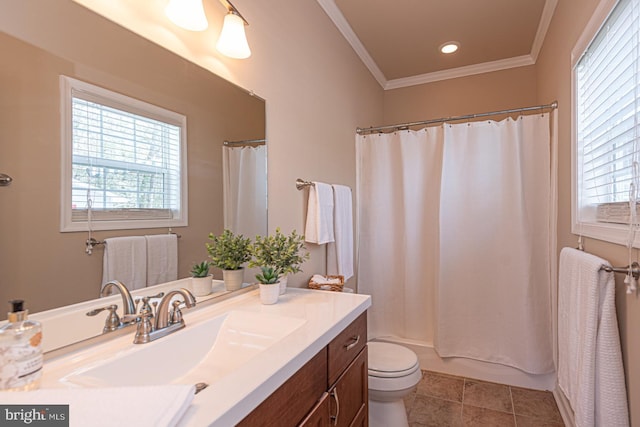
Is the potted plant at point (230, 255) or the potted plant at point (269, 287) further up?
the potted plant at point (230, 255)

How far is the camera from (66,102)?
0.83 meters

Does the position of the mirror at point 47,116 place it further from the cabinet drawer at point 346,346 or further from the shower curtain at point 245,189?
the cabinet drawer at point 346,346

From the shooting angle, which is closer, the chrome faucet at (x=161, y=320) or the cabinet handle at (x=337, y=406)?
the chrome faucet at (x=161, y=320)

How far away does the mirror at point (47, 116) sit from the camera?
2.44ft

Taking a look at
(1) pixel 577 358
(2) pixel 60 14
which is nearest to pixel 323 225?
(1) pixel 577 358

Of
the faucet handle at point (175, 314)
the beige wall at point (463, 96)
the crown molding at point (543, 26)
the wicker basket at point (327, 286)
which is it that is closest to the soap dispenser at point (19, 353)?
the faucet handle at point (175, 314)

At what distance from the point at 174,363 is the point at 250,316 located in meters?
0.28

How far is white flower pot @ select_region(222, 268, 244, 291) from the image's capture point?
4.50 feet

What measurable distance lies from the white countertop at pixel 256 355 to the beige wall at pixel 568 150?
0.91m

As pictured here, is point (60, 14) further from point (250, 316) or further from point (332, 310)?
point (332, 310)

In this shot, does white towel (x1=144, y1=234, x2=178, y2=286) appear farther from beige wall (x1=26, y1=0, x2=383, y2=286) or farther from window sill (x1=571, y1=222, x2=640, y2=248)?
window sill (x1=571, y1=222, x2=640, y2=248)

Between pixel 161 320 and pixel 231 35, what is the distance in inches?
42.0

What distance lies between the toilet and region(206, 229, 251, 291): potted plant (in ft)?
2.75

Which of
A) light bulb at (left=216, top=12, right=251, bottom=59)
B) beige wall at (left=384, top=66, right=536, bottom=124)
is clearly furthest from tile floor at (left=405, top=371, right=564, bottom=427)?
beige wall at (left=384, top=66, right=536, bottom=124)
